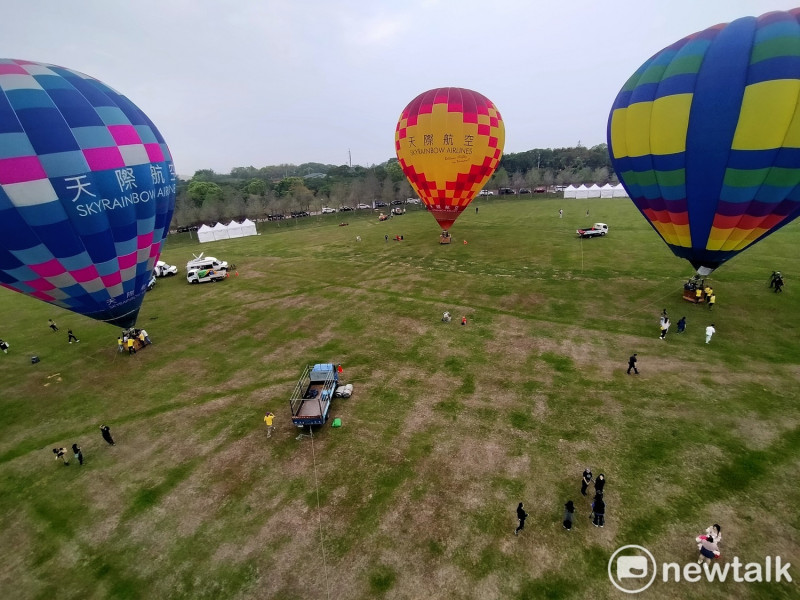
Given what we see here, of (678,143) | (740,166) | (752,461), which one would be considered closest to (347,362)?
(752,461)

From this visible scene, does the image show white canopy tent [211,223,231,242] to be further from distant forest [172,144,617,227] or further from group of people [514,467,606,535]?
group of people [514,467,606,535]

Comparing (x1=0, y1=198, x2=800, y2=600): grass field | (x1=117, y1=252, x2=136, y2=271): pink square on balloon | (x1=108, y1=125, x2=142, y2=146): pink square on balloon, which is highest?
(x1=108, y1=125, x2=142, y2=146): pink square on balloon

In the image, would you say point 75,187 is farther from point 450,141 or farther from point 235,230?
point 235,230

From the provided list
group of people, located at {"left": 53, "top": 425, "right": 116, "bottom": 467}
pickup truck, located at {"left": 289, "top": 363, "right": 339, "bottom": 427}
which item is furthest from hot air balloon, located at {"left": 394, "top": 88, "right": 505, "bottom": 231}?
group of people, located at {"left": 53, "top": 425, "right": 116, "bottom": 467}

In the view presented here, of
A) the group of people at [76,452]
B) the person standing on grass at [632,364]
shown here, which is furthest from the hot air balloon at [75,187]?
the person standing on grass at [632,364]

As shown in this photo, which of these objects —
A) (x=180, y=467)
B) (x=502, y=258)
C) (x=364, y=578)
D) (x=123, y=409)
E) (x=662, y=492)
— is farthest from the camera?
(x=502, y=258)

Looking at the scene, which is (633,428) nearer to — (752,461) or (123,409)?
(752,461)

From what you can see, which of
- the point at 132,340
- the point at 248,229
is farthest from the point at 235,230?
Result: the point at 132,340
